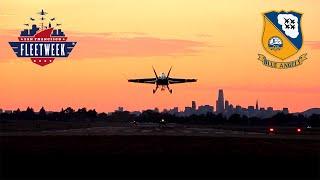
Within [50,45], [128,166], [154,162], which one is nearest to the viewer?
[128,166]

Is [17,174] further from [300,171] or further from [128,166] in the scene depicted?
[300,171]

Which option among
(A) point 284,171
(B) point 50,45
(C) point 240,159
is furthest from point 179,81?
(A) point 284,171

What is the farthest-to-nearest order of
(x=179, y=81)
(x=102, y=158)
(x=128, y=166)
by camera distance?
(x=179, y=81)
(x=102, y=158)
(x=128, y=166)

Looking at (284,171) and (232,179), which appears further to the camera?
(284,171)

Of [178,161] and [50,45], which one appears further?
[50,45]

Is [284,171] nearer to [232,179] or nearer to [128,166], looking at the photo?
[232,179]

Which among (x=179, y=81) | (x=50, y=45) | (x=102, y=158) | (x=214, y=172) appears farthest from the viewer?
(x=179, y=81)

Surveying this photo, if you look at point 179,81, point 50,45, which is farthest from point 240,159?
point 179,81

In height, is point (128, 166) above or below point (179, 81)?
below

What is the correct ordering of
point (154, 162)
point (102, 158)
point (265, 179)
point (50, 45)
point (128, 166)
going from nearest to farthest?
1. point (265, 179)
2. point (128, 166)
3. point (154, 162)
4. point (102, 158)
5. point (50, 45)
